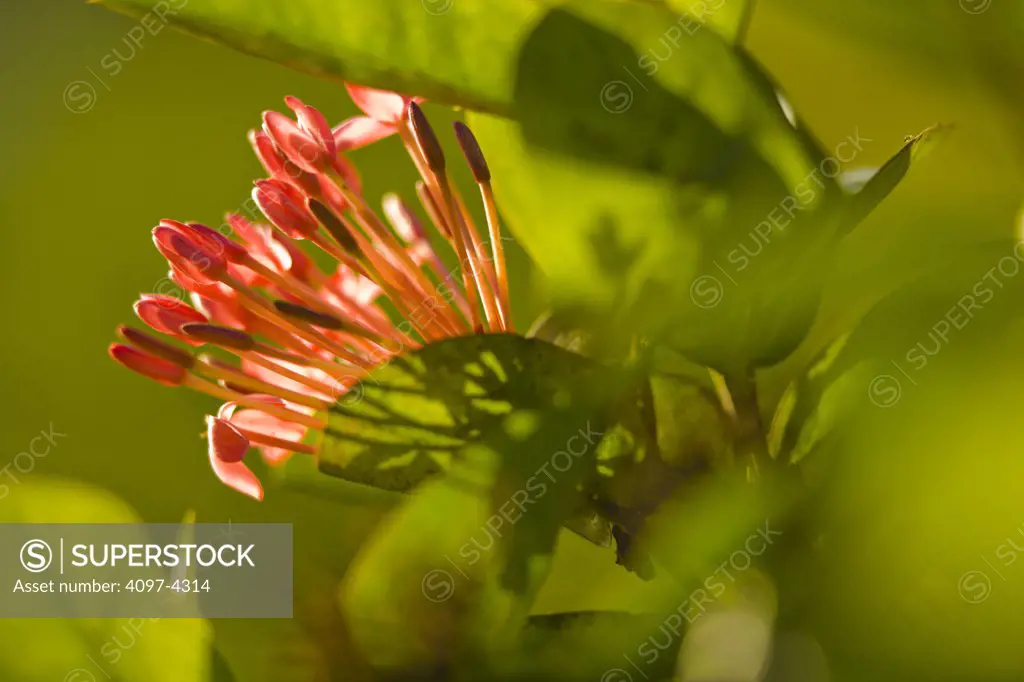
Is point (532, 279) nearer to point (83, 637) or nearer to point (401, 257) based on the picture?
point (401, 257)

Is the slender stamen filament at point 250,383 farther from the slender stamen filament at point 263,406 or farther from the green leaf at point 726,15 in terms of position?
the green leaf at point 726,15

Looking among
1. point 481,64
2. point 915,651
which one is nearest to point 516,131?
point 481,64

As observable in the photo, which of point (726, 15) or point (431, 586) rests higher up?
point (726, 15)

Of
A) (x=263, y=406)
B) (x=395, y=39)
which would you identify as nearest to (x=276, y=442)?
(x=263, y=406)

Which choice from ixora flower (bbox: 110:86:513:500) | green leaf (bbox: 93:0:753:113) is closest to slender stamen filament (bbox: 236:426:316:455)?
ixora flower (bbox: 110:86:513:500)

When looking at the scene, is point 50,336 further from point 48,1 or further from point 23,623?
point 23,623
